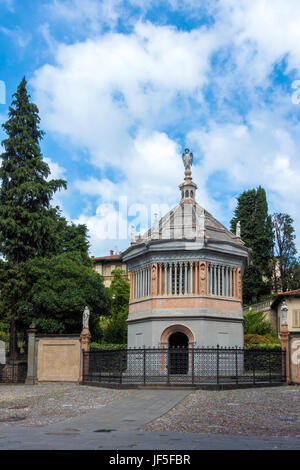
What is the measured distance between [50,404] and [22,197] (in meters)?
21.3

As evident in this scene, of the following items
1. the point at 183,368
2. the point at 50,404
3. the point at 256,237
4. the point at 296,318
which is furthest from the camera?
the point at 256,237

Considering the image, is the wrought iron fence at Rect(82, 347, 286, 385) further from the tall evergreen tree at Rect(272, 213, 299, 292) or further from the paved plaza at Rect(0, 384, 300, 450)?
the tall evergreen tree at Rect(272, 213, 299, 292)

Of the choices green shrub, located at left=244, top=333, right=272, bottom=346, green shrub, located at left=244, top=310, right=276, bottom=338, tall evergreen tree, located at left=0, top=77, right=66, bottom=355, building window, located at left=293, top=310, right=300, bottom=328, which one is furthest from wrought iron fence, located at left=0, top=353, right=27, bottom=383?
building window, located at left=293, top=310, right=300, bottom=328

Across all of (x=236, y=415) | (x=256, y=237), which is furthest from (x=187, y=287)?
(x=256, y=237)

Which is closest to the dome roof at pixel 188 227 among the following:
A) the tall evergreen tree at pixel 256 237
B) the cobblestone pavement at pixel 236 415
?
the cobblestone pavement at pixel 236 415

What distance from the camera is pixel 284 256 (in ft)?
185

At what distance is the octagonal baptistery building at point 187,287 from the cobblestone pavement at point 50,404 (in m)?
7.81

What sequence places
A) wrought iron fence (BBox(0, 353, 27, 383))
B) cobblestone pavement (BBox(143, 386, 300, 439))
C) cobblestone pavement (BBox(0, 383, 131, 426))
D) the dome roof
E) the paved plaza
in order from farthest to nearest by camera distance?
the dome roof
wrought iron fence (BBox(0, 353, 27, 383))
cobblestone pavement (BBox(0, 383, 131, 426))
cobblestone pavement (BBox(143, 386, 300, 439))
the paved plaza

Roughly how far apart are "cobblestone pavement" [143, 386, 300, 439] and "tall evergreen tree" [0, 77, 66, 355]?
Result: 1905 cm

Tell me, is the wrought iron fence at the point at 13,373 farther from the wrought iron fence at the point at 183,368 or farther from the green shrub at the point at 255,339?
the green shrub at the point at 255,339

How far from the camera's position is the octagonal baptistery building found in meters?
28.6

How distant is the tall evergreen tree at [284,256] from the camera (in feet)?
180

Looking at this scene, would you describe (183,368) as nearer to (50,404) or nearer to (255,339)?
(50,404)
